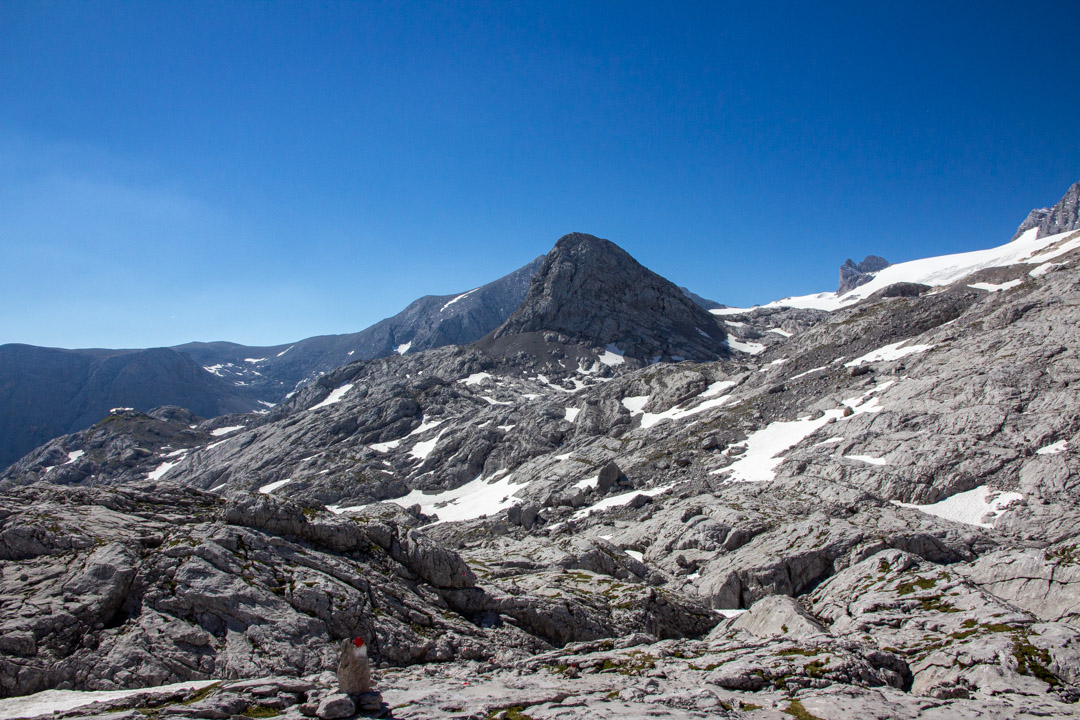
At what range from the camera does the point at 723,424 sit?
72750 mm

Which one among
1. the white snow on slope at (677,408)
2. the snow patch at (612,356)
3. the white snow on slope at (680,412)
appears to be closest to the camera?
the white snow on slope at (680,412)

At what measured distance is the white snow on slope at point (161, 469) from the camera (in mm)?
150988

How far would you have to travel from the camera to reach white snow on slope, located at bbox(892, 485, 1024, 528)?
36.9 meters

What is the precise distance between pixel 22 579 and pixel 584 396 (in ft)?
332

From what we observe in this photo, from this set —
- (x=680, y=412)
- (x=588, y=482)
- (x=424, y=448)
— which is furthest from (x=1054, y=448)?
(x=424, y=448)

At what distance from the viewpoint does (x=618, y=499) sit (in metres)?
60.9

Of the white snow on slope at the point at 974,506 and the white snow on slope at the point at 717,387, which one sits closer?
the white snow on slope at the point at 974,506

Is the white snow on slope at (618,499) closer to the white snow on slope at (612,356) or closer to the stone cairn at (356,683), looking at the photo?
the stone cairn at (356,683)

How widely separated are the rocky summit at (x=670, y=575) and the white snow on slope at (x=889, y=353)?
21.5 inches

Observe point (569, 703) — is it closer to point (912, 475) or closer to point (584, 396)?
point (912, 475)

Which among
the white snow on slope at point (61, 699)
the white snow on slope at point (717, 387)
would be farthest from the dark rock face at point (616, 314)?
the white snow on slope at point (61, 699)

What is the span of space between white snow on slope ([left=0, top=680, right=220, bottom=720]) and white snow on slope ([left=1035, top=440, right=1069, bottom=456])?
2062 inches

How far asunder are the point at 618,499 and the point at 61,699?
168ft

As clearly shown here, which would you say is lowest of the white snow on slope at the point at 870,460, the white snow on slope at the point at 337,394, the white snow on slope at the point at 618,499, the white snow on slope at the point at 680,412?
the white snow on slope at the point at 618,499
